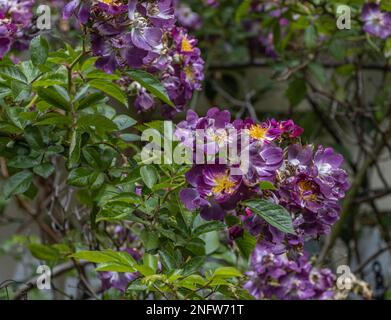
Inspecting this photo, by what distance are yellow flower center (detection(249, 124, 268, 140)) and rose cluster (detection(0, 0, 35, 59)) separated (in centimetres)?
52

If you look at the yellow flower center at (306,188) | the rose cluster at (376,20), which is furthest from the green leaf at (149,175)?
the rose cluster at (376,20)

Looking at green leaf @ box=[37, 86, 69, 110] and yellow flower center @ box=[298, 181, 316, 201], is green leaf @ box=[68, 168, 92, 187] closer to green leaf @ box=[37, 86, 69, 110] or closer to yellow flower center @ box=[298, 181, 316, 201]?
green leaf @ box=[37, 86, 69, 110]

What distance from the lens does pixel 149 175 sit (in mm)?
959

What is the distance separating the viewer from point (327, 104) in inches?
108

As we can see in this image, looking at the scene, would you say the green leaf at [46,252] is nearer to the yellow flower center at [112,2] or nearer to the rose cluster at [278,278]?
the rose cluster at [278,278]

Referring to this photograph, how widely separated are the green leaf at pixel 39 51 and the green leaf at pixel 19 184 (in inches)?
7.5

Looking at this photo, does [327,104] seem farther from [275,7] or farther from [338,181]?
[338,181]

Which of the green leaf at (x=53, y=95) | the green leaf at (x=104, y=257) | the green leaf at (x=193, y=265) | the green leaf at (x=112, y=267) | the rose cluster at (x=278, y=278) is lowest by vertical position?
the rose cluster at (x=278, y=278)

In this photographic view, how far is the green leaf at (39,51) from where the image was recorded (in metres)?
1.04

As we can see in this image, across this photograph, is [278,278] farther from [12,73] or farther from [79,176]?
[12,73]

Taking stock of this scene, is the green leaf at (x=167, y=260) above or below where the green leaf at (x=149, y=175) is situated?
below

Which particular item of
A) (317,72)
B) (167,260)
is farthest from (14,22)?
(317,72)

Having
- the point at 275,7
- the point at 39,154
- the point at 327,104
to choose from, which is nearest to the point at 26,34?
the point at 39,154

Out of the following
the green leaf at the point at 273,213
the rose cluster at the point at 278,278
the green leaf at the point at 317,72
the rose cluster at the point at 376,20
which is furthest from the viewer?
the green leaf at the point at 317,72
